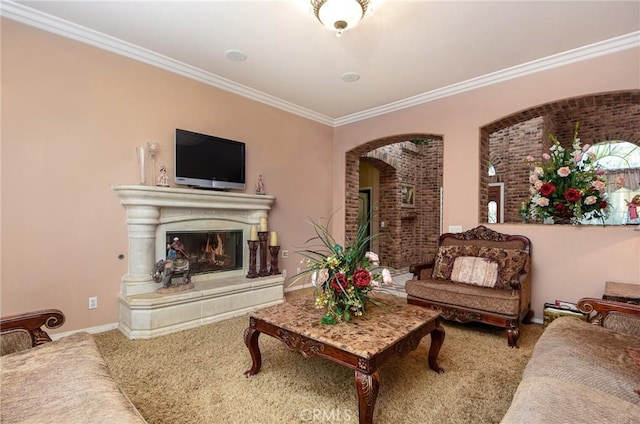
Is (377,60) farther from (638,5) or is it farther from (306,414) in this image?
(306,414)

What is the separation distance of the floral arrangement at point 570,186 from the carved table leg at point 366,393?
2.95 meters

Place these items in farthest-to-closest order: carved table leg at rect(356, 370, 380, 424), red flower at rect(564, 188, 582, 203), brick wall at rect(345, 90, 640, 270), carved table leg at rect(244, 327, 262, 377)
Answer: brick wall at rect(345, 90, 640, 270) → red flower at rect(564, 188, 582, 203) → carved table leg at rect(244, 327, 262, 377) → carved table leg at rect(356, 370, 380, 424)

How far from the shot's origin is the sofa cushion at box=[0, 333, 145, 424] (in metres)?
1.06

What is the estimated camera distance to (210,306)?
3.38 meters

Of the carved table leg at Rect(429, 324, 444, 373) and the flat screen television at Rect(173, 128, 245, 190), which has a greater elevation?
the flat screen television at Rect(173, 128, 245, 190)

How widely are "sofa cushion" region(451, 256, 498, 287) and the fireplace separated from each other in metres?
2.81

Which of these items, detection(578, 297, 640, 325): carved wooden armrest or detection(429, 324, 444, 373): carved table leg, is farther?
detection(429, 324, 444, 373): carved table leg

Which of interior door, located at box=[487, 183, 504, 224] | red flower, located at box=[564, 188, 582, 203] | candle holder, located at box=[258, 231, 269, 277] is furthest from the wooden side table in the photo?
interior door, located at box=[487, 183, 504, 224]

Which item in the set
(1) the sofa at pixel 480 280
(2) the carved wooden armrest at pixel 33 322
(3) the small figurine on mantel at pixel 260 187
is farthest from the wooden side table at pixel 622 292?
(2) the carved wooden armrest at pixel 33 322

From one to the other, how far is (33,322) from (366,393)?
1.89 m

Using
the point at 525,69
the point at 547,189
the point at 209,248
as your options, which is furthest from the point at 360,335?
the point at 525,69

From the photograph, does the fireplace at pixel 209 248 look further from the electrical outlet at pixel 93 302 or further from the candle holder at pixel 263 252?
the electrical outlet at pixel 93 302

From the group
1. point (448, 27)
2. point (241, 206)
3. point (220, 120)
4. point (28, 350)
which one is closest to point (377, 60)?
point (448, 27)

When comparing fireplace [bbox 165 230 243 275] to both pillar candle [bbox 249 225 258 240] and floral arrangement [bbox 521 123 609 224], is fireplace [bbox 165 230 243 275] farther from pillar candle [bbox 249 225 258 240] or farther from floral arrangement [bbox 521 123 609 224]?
floral arrangement [bbox 521 123 609 224]
